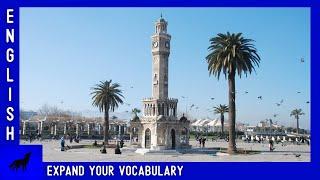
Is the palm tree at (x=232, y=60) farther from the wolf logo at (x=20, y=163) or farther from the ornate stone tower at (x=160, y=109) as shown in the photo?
the wolf logo at (x=20, y=163)

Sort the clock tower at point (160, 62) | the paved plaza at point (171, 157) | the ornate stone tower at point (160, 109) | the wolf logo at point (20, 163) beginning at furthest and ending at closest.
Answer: the clock tower at point (160, 62), the ornate stone tower at point (160, 109), the paved plaza at point (171, 157), the wolf logo at point (20, 163)

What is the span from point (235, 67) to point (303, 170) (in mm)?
23340

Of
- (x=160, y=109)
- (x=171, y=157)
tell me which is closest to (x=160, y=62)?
(x=160, y=109)

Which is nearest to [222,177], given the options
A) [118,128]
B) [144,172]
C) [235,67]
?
[144,172]

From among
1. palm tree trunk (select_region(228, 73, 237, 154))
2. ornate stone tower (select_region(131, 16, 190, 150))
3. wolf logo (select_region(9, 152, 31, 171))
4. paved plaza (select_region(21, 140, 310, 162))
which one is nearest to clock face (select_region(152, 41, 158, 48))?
ornate stone tower (select_region(131, 16, 190, 150))

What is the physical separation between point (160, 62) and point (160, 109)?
5.58m

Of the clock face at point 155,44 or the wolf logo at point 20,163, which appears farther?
the clock face at point 155,44

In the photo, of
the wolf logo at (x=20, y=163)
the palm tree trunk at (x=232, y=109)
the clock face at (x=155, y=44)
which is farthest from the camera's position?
the clock face at (x=155, y=44)

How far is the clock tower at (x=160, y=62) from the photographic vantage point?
171ft

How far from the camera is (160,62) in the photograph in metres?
52.1

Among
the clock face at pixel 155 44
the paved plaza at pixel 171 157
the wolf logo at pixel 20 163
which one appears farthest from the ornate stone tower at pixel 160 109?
the wolf logo at pixel 20 163

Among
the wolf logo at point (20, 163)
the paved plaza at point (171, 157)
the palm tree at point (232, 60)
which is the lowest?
the paved plaza at point (171, 157)

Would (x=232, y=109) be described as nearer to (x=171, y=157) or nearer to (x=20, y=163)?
(x=171, y=157)

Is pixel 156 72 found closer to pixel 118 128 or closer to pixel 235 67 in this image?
pixel 235 67
